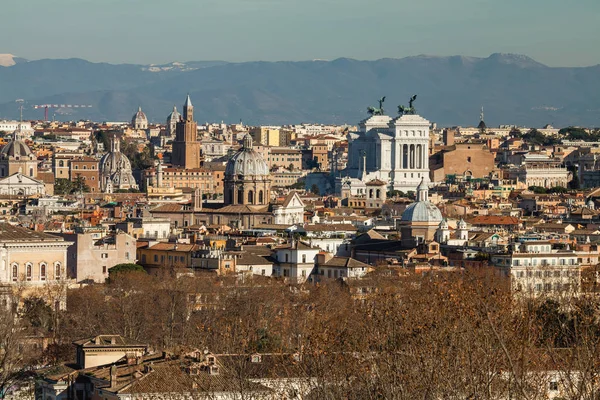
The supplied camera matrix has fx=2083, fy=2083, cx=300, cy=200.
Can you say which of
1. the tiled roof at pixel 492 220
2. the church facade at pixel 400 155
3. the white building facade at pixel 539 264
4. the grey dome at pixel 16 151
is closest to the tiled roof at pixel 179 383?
the white building facade at pixel 539 264

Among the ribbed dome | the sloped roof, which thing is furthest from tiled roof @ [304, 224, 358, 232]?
the ribbed dome

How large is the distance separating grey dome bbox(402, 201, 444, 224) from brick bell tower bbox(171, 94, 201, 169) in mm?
82153

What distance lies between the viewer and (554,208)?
107m

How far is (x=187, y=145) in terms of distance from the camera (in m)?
159

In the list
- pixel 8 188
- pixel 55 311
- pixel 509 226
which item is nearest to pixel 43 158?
pixel 8 188

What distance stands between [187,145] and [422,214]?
279 feet

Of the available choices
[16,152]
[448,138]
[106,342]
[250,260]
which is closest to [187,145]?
[448,138]

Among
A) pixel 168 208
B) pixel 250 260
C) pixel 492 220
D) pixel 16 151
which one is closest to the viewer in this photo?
pixel 250 260

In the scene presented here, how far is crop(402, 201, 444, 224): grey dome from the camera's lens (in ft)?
245

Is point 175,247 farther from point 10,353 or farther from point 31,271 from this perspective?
point 10,353

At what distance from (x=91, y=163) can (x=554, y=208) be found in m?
48.0

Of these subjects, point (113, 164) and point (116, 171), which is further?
point (113, 164)

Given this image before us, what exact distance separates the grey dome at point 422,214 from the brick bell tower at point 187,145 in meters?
82.2

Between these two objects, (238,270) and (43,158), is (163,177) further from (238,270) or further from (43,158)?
(238,270)
